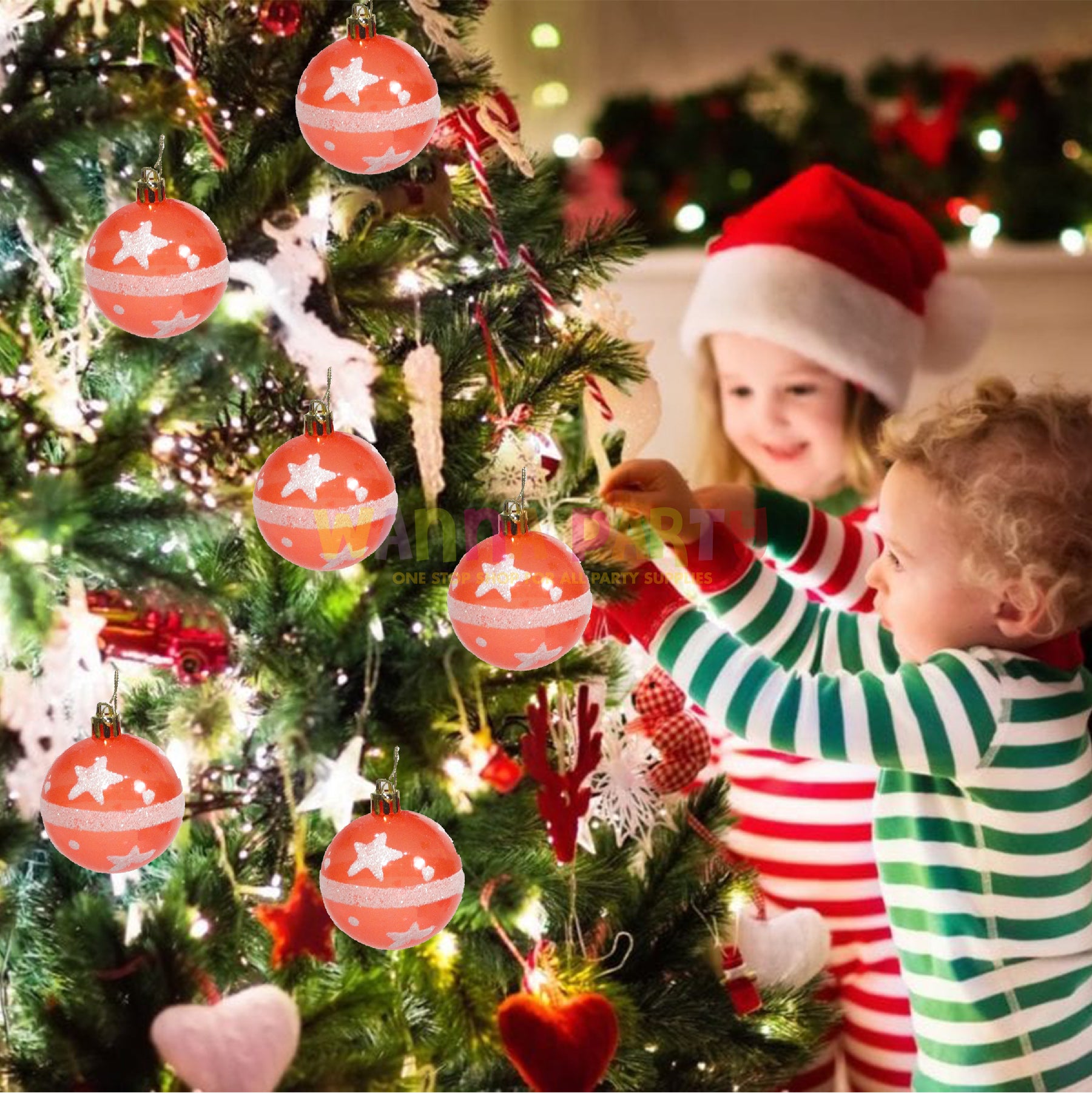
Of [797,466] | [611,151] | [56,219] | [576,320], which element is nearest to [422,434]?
[576,320]

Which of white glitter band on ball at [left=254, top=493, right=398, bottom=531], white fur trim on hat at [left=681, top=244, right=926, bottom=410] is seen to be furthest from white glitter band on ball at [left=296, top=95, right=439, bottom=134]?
white fur trim on hat at [left=681, top=244, right=926, bottom=410]

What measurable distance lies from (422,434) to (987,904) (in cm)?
55

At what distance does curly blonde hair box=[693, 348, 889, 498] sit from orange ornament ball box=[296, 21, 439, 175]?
0.82m

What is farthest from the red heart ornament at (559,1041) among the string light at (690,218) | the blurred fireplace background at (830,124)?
the string light at (690,218)

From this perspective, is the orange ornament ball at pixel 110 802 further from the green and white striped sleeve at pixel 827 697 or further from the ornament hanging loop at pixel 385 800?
the green and white striped sleeve at pixel 827 697

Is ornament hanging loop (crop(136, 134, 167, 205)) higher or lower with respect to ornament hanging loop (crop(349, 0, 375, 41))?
lower

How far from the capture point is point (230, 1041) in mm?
1066

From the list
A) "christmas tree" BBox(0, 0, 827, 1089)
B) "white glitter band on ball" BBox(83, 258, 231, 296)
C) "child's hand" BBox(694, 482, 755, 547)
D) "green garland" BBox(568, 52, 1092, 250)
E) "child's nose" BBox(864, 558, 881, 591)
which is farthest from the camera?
"green garland" BBox(568, 52, 1092, 250)

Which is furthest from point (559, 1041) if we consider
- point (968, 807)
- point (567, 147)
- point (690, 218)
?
point (567, 147)

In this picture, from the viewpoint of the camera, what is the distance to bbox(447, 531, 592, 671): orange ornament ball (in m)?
0.90

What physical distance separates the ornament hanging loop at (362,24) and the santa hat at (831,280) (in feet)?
2.49

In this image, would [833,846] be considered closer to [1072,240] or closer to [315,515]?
[315,515]

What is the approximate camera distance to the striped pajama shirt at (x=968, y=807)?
1099mm

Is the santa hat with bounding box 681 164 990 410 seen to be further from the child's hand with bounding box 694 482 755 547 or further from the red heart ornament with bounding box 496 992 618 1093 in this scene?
the red heart ornament with bounding box 496 992 618 1093
